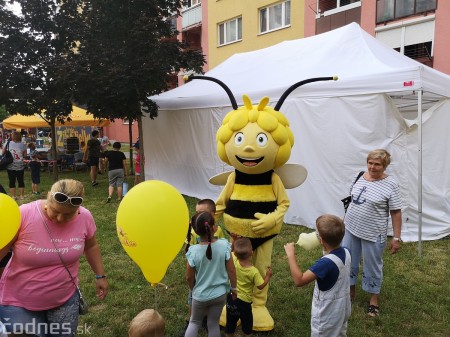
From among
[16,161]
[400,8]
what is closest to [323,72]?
[16,161]

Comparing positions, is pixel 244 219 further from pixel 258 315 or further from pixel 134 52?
pixel 134 52

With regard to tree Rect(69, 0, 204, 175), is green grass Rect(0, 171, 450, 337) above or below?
below

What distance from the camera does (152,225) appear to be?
2.51m

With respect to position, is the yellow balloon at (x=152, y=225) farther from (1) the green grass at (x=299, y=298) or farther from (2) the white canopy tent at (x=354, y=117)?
(2) the white canopy tent at (x=354, y=117)

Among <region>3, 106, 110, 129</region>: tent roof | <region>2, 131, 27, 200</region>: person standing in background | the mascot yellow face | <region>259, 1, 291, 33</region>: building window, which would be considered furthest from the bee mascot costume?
<region>259, 1, 291, 33</region>: building window

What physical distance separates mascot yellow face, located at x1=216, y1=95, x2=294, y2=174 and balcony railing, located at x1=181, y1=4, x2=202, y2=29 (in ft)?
69.9

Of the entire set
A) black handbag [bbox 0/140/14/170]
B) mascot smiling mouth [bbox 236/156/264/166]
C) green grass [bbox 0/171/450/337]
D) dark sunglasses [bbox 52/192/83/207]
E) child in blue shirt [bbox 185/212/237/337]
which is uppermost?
mascot smiling mouth [bbox 236/156/264/166]

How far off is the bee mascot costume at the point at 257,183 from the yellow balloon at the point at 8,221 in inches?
70.7

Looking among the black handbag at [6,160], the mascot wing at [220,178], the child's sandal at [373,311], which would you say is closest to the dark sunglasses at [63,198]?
the mascot wing at [220,178]

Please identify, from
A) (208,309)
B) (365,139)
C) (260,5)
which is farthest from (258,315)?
(260,5)

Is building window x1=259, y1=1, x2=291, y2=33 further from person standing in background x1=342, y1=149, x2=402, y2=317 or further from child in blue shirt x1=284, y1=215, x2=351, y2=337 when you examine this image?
child in blue shirt x1=284, y1=215, x2=351, y2=337

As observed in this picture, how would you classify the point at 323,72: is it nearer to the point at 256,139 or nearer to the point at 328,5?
the point at 256,139

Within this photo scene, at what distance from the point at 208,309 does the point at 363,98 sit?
4.33m

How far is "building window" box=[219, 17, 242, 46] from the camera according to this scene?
20.6 m
